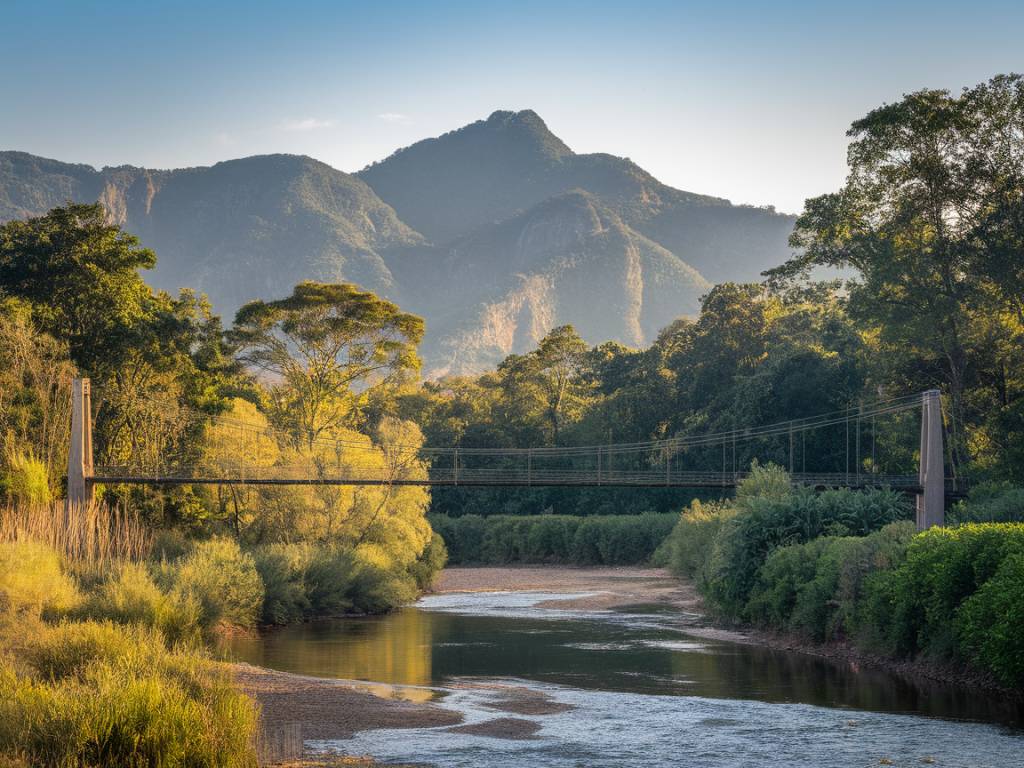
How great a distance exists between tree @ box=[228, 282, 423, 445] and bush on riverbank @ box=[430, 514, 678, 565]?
13109mm

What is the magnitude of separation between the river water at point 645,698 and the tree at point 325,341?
86.2 ft

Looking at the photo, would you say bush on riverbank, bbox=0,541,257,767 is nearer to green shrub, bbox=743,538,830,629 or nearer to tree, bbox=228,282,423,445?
green shrub, bbox=743,538,830,629

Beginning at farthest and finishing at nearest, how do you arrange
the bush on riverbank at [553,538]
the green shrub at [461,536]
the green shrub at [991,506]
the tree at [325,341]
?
the green shrub at [461,536] → the bush on riverbank at [553,538] → the tree at [325,341] → the green shrub at [991,506]

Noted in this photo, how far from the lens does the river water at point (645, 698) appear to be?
1570cm

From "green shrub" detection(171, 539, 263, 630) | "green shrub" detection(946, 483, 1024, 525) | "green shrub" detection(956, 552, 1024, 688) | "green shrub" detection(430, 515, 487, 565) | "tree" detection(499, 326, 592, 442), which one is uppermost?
"tree" detection(499, 326, 592, 442)

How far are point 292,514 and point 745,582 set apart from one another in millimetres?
18473

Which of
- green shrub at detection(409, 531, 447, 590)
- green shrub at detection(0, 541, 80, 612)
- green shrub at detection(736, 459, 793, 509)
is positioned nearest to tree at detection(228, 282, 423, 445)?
green shrub at detection(409, 531, 447, 590)

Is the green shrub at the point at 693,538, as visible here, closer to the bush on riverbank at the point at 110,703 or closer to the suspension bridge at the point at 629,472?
the suspension bridge at the point at 629,472

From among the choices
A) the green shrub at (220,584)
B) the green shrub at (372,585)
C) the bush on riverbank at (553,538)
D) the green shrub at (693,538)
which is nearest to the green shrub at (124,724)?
the green shrub at (220,584)

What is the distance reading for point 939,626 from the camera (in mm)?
23156

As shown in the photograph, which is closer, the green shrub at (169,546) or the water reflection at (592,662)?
the water reflection at (592,662)

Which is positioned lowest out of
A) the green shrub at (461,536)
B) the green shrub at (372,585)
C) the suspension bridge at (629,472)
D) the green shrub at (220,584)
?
the green shrub at (461,536)

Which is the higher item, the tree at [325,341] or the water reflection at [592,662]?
the tree at [325,341]

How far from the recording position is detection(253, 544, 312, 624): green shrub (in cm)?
3516
